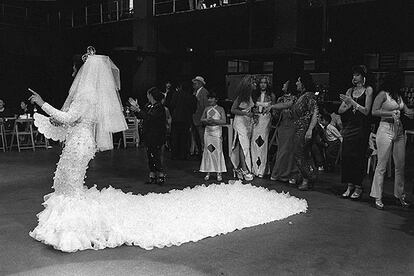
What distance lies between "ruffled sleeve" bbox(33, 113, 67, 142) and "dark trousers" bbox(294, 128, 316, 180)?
351cm

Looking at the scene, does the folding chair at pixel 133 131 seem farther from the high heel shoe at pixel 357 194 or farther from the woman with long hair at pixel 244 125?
the high heel shoe at pixel 357 194

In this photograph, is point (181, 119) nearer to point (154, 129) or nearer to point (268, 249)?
point (154, 129)

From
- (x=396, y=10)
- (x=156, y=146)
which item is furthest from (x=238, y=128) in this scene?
(x=396, y=10)

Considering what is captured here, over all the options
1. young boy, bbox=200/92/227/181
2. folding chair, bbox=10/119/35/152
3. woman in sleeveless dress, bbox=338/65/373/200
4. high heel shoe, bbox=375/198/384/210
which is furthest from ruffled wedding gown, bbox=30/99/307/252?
folding chair, bbox=10/119/35/152

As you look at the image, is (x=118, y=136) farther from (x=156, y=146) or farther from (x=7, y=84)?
(x=7, y=84)

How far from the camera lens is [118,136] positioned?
11.7 m

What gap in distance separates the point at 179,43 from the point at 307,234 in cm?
1269

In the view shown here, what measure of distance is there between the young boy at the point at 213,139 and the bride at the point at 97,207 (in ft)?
6.94

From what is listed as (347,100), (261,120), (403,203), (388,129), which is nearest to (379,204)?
(403,203)

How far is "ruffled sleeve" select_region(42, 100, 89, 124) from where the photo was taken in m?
4.11

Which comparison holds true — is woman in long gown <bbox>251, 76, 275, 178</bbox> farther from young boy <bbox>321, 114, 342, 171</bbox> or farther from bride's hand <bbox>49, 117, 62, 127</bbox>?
bride's hand <bbox>49, 117, 62, 127</bbox>

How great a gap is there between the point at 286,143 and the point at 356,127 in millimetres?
1445

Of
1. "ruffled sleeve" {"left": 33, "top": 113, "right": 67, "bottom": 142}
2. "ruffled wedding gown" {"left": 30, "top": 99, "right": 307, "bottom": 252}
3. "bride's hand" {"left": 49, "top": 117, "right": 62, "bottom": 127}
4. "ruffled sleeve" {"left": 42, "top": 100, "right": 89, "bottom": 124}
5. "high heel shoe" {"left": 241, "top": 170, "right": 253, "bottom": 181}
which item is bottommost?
"high heel shoe" {"left": 241, "top": 170, "right": 253, "bottom": 181}

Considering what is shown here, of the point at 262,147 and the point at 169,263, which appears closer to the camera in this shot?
the point at 169,263
